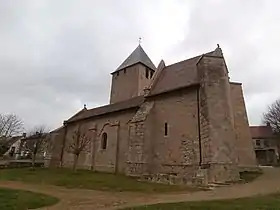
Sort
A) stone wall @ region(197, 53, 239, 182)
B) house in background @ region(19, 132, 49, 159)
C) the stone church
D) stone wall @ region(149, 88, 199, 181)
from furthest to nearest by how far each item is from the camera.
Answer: house in background @ region(19, 132, 49, 159), stone wall @ region(149, 88, 199, 181), the stone church, stone wall @ region(197, 53, 239, 182)

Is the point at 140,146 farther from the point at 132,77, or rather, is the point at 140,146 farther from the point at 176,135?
the point at 132,77

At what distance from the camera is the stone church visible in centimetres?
2116

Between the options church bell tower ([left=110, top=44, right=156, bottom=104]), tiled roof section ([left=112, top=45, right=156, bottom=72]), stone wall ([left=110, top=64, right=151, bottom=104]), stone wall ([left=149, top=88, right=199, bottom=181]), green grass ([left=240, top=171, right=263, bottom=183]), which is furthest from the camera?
tiled roof section ([left=112, top=45, right=156, bottom=72])

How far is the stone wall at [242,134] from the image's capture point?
2842cm

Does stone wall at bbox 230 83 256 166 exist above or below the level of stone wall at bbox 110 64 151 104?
below

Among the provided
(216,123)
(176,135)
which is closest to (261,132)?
(176,135)

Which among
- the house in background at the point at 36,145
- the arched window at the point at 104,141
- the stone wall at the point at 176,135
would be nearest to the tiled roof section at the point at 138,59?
the arched window at the point at 104,141

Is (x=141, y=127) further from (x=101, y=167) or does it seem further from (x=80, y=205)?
(x=80, y=205)

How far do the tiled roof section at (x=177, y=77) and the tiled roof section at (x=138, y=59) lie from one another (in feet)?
43.1

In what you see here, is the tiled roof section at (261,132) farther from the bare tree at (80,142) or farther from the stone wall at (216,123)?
the bare tree at (80,142)

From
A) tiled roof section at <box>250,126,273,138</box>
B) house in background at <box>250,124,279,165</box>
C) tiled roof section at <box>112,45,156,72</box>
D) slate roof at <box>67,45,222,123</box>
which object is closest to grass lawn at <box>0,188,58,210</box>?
slate roof at <box>67,45,222,123</box>

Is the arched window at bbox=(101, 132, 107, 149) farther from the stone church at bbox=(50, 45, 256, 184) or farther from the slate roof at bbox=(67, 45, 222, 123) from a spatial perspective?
the slate roof at bbox=(67, 45, 222, 123)

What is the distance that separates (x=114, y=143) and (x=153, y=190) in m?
13.1

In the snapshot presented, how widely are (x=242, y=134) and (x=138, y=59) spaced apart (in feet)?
67.2
